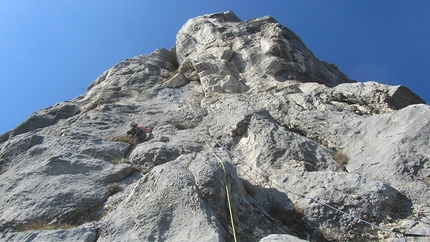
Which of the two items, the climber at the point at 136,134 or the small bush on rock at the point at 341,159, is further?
the climber at the point at 136,134

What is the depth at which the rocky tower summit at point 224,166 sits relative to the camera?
21.7 ft

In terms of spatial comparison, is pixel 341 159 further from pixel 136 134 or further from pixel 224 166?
pixel 136 134

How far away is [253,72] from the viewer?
16.5 metres

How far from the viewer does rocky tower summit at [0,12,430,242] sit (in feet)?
21.7

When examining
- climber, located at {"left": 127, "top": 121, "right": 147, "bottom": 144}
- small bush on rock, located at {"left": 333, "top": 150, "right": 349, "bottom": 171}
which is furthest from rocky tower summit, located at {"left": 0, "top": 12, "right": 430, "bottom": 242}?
climber, located at {"left": 127, "top": 121, "right": 147, "bottom": 144}

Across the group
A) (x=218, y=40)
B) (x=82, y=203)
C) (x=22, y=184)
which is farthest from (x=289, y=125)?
(x=218, y=40)

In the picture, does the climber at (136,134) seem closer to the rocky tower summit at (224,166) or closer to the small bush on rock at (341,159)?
the rocky tower summit at (224,166)

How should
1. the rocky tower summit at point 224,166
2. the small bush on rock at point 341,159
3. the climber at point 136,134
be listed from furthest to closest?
1. the climber at point 136,134
2. the small bush on rock at point 341,159
3. the rocky tower summit at point 224,166

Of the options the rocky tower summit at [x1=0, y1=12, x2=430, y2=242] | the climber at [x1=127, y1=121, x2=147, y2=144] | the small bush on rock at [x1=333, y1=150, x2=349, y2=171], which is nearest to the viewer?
the rocky tower summit at [x1=0, y1=12, x2=430, y2=242]

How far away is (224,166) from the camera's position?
7867mm

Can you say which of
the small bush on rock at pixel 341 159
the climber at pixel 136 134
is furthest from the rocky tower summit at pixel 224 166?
the climber at pixel 136 134

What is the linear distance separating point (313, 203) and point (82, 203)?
4.73 m

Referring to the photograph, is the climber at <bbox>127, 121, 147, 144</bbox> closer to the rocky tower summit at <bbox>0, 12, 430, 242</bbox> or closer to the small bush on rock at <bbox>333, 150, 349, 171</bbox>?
the rocky tower summit at <bbox>0, 12, 430, 242</bbox>

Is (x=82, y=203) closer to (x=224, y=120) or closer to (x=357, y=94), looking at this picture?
(x=224, y=120)
